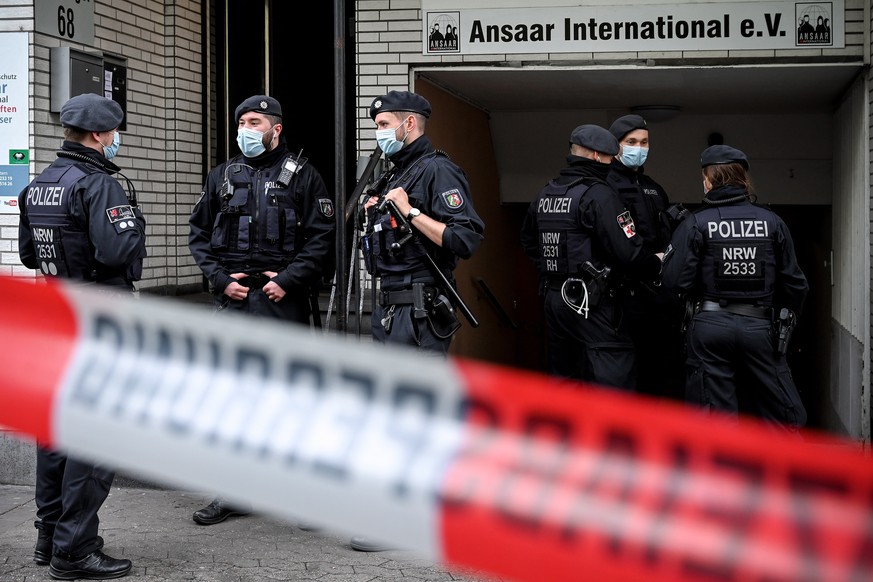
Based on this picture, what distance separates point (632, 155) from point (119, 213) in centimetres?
328

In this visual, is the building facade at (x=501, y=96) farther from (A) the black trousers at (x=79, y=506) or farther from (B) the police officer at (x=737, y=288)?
(A) the black trousers at (x=79, y=506)

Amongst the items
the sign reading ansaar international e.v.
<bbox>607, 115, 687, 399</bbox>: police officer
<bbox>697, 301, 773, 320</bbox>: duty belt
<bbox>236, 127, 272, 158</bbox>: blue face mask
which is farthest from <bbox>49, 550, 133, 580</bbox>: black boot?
the sign reading ansaar international e.v.

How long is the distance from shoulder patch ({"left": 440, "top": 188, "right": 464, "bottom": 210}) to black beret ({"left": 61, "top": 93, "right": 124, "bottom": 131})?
149cm

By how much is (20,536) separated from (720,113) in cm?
663

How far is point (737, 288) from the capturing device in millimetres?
5047

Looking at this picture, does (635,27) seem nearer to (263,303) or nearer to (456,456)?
(263,303)

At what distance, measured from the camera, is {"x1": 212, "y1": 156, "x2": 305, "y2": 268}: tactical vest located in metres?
5.02

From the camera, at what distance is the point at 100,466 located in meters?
4.22

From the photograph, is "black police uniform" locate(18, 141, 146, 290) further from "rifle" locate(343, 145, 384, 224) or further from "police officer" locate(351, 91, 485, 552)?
"rifle" locate(343, 145, 384, 224)

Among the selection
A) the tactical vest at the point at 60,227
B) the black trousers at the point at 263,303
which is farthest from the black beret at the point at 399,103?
the tactical vest at the point at 60,227

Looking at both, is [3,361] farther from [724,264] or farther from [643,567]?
[724,264]

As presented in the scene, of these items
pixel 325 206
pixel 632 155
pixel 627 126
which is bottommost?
pixel 325 206

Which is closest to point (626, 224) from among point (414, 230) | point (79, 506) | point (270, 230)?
point (414, 230)

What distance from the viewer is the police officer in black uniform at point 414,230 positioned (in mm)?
4590
